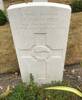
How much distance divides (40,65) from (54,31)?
0.55m

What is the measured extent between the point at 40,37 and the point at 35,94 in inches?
27.0

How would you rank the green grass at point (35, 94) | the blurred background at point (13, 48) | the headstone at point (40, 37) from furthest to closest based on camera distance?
the blurred background at point (13, 48)
the green grass at point (35, 94)
the headstone at point (40, 37)

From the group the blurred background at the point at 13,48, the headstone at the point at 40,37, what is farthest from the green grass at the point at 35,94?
the blurred background at the point at 13,48

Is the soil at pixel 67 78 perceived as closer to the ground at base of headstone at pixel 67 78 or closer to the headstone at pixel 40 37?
the ground at base of headstone at pixel 67 78

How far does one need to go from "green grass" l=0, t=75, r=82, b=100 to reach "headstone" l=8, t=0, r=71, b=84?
0.19 meters

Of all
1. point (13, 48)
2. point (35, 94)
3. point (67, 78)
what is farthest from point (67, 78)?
point (13, 48)

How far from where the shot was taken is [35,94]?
3807mm

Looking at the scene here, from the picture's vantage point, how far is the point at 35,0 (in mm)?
3721

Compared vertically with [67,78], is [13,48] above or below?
above

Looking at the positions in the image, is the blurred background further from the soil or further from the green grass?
the green grass

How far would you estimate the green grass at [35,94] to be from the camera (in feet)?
12.3

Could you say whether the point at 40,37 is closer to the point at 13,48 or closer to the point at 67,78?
the point at 13,48

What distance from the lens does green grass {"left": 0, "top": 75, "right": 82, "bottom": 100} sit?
12.3 ft

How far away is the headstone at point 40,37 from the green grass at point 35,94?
7.4 inches
